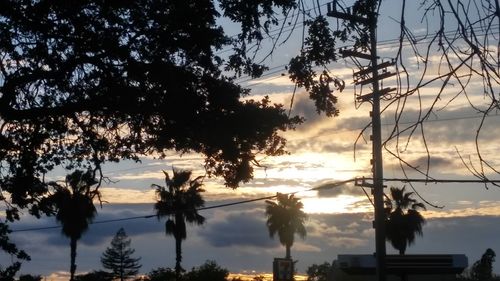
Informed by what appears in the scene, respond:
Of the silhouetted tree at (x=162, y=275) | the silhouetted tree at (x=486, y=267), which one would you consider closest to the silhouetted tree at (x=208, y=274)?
the silhouetted tree at (x=162, y=275)

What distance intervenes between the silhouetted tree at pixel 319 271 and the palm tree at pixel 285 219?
5.11 m

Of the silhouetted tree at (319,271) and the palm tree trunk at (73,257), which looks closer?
the palm tree trunk at (73,257)

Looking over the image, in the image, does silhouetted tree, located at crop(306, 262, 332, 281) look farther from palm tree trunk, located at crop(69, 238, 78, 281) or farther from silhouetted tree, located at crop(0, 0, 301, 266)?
silhouetted tree, located at crop(0, 0, 301, 266)

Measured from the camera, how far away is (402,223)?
54.4m

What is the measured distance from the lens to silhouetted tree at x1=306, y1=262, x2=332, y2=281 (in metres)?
67.5

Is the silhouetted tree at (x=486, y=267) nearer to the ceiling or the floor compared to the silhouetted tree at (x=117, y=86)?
nearer to the floor

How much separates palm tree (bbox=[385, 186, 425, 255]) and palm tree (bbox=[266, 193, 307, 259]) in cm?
856

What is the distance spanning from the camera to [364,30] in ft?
17.5

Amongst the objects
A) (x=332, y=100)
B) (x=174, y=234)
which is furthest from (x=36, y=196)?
(x=174, y=234)

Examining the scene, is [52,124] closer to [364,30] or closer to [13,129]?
[13,129]

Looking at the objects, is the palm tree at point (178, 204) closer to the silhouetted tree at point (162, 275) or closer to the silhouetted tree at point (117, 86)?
the silhouetted tree at point (162, 275)

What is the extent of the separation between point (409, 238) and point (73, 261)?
2353cm

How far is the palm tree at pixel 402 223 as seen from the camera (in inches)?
2137

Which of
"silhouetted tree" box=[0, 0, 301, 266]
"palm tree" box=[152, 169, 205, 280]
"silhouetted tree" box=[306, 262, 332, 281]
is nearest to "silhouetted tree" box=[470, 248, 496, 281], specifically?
"silhouetted tree" box=[306, 262, 332, 281]
